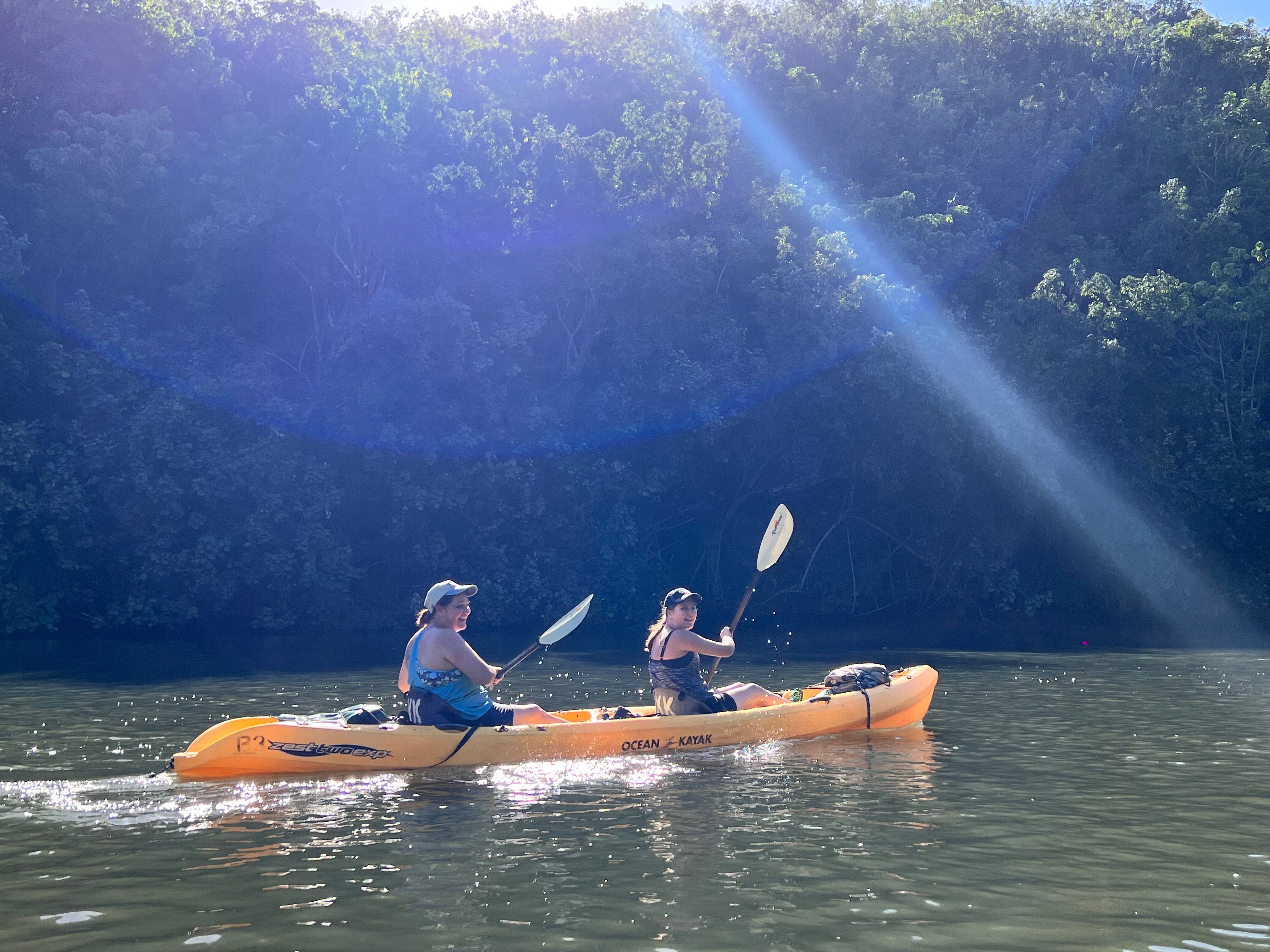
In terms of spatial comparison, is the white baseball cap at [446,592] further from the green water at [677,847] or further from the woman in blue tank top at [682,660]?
the woman in blue tank top at [682,660]

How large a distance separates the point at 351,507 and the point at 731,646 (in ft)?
45.7

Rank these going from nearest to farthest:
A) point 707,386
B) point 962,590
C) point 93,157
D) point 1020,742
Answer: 1. point 1020,742
2. point 93,157
3. point 707,386
4. point 962,590

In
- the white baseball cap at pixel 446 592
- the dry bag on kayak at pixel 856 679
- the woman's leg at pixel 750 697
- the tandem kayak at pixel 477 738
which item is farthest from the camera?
the dry bag on kayak at pixel 856 679

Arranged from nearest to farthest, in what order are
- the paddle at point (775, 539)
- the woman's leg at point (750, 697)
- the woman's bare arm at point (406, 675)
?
the woman's bare arm at point (406, 675)
the woman's leg at point (750, 697)
the paddle at point (775, 539)

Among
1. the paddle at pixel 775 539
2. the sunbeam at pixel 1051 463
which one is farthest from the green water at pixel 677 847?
the sunbeam at pixel 1051 463

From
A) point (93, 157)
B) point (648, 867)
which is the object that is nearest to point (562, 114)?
point (93, 157)

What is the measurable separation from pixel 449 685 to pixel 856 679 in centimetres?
370

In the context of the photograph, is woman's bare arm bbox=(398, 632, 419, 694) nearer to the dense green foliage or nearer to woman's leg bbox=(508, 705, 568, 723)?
woman's leg bbox=(508, 705, 568, 723)

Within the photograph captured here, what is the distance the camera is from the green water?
4523mm

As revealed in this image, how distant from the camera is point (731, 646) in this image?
30.7ft

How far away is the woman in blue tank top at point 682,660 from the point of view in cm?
916

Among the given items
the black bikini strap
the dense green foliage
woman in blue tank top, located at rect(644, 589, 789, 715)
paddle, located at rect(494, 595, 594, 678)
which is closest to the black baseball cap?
woman in blue tank top, located at rect(644, 589, 789, 715)

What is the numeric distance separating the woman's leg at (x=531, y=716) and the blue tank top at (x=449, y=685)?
0.39 metres

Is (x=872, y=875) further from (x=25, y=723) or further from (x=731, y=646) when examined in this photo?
(x=25, y=723)
